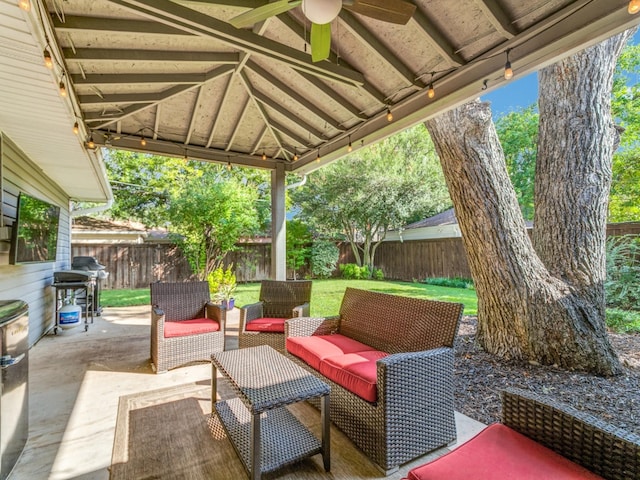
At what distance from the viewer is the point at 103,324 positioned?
583 centimetres

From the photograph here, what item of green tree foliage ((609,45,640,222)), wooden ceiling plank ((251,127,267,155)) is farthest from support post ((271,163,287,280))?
green tree foliage ((609,45,640,222))

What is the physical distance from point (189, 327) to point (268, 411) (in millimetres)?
1943

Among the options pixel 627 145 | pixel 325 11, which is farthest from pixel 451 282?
pixel 325 11

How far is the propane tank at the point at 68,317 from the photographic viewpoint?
513 cm

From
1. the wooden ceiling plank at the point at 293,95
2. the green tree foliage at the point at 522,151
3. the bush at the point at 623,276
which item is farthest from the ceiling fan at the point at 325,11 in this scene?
the green tree foliage at the point at 522,151

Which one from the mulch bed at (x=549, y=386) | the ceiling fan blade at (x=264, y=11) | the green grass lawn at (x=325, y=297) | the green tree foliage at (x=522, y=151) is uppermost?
the green tree foliage at (x=522, y=151)

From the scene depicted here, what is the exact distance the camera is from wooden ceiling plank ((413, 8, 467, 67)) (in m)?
2.16

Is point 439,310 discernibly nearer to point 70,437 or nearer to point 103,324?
point 70,437

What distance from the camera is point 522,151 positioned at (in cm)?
1550

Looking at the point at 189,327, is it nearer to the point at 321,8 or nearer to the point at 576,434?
the point at 321,8

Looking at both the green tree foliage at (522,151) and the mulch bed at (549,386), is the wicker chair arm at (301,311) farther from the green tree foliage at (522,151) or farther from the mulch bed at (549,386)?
the green tree foliage at (522,151)

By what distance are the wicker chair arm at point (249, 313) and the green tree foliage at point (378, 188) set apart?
29.0 feet

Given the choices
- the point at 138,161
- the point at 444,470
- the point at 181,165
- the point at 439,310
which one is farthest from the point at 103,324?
the point at 138,161

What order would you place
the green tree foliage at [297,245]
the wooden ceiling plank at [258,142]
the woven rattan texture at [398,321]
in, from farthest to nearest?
the green tree foliage at [297,245] → the wooden ceiling plank at [258,142] → the woven rattan texture at [398,321]
